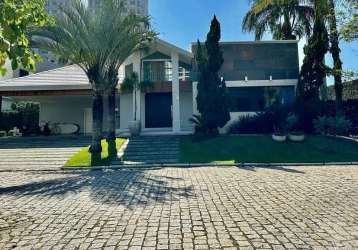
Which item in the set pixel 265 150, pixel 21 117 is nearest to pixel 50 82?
pixel 21 117

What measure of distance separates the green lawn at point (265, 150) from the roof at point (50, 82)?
29.5 ft

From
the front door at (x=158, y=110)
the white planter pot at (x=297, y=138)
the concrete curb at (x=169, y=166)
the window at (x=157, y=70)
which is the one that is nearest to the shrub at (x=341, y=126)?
the white planter pot at (x=297, y=138)

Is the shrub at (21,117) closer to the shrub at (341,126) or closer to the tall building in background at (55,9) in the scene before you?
the tall building in background at (55,9)

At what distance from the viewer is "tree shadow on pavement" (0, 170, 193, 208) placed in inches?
267

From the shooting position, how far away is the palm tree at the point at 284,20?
2353cm

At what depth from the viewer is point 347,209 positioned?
5.57 meters

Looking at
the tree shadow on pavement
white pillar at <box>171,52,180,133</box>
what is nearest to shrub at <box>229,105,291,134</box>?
white pillar at <box>171,52,180,133</box>

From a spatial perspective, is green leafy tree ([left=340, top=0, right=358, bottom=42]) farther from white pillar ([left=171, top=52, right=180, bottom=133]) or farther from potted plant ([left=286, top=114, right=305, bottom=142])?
white pillar ([left=171, top=52, right=180, bottom=133])

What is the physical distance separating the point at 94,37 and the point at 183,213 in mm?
10885

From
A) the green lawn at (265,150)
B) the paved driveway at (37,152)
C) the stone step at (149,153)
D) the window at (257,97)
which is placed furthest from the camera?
the window at (257,97)

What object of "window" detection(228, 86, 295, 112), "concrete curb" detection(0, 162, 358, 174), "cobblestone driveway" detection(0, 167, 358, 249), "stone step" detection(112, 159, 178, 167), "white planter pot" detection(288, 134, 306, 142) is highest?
"window" detection(228, 86, 295, 112)

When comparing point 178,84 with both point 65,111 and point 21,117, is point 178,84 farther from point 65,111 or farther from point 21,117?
point 21,117

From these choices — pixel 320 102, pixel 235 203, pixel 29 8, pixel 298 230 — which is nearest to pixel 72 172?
pixel 235 203

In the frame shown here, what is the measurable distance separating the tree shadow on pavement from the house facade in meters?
10.8
